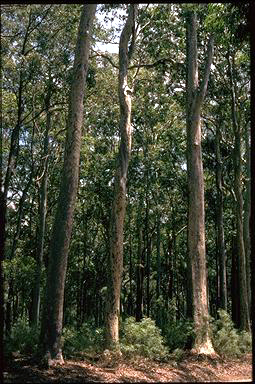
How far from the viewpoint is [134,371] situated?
10031mm

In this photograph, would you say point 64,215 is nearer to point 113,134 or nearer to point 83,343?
point 83,343

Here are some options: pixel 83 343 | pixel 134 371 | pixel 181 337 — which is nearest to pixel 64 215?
pixel 83 343

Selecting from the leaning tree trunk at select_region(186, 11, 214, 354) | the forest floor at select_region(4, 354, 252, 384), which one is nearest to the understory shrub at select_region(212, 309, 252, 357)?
the forest floor at select_region(4, 354, 252, 384)

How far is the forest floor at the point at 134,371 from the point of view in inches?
→ 329

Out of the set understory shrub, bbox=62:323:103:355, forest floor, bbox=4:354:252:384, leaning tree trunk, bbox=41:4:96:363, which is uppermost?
leaning tree trunk, bbox=41:4:96:363

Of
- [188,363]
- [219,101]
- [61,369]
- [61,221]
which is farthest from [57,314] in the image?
[219,101]

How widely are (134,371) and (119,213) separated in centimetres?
432

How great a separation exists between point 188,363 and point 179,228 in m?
22.1

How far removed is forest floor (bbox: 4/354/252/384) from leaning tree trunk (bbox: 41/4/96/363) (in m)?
0.62

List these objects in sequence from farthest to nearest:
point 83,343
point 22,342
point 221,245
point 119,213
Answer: point 221,245
point 119,213
point 83,343
point 22,342

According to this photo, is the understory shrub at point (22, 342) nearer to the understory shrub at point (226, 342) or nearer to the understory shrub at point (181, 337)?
the understory shrub at point (181, 337)

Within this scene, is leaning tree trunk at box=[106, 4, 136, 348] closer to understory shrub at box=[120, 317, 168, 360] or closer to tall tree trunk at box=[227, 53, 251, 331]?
understory shrub at box=[120, 317, 168, 360]

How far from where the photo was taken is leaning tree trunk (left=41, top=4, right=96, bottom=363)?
31.9ft

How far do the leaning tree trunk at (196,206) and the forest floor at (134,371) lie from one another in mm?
880
